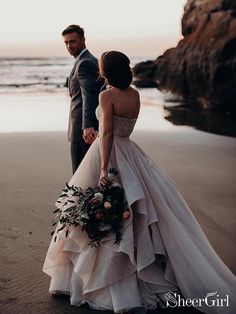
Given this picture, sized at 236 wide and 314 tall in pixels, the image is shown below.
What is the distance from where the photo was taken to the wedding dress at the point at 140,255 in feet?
11.8

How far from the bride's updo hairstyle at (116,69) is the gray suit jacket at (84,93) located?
3.17 ft

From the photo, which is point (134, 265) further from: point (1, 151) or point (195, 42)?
point (195, 42)

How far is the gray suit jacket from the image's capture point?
15.7 feet

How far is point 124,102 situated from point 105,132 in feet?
0.85

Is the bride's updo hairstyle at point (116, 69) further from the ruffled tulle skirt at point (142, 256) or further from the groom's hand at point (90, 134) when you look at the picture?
the groom's hand at point (90, 134)

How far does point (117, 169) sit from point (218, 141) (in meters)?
7.64

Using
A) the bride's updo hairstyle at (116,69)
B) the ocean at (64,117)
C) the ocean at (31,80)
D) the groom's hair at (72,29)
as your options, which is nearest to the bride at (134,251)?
the bride's updo hairstyle at (116,69)

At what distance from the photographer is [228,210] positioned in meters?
6.23

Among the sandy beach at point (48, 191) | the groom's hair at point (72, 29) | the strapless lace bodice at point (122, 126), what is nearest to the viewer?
the strapless lace bodice at point (122, 126)

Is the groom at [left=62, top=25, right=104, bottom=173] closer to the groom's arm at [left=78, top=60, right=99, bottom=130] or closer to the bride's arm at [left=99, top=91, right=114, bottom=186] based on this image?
the groom's arm at [left=78, top=60, right=99, bottom=130]

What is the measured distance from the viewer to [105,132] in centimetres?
367

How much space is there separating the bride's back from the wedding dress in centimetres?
5

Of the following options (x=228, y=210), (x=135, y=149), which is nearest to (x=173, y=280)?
(x=135, y=149)

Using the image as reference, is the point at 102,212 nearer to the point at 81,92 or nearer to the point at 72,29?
the point at 81,92
